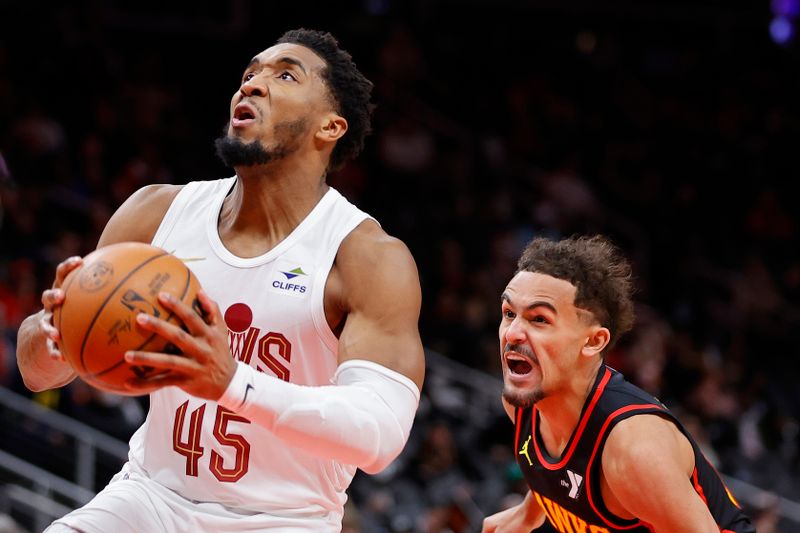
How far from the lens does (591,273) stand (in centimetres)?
425

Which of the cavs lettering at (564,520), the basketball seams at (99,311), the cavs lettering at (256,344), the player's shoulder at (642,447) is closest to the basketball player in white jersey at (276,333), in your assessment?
the cavs lettering at (256,344)

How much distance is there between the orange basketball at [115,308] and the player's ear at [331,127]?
1045 millimetres

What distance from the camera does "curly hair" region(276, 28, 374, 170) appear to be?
3992 millimetres

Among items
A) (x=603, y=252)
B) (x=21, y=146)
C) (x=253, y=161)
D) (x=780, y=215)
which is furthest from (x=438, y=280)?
(x=253, y=161)

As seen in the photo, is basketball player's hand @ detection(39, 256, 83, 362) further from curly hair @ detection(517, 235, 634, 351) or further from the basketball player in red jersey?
curly hair @ detection(517, 235, 634, 351)

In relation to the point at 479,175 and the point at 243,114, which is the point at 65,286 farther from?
the point at 479,175

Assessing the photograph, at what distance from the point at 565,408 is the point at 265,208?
134 centimetres

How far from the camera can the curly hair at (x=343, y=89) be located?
3.99 m

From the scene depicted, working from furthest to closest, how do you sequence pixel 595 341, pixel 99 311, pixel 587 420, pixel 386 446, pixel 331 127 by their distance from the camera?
1. pixel 595 341
2. pixel 587 420
3. pixel 331 127
4. pixel 386 446
5. pixel 99 311

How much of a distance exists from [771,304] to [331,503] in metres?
9.48

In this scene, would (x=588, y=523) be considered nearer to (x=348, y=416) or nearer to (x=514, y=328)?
(x=514, y=328)

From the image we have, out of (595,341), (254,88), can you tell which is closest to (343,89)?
(254,88)

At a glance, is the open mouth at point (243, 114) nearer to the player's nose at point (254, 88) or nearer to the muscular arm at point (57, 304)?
the player's nose at point (254, 88)

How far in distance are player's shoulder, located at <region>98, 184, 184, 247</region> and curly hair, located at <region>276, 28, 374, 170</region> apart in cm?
62
